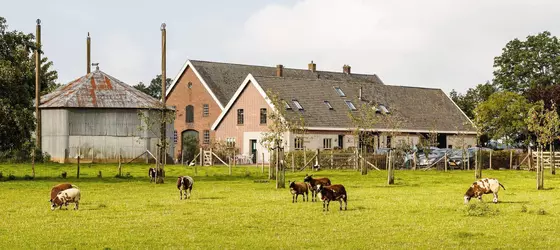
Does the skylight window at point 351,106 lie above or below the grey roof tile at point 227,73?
below

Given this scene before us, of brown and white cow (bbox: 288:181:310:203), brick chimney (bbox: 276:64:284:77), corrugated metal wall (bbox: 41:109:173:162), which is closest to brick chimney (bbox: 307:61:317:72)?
brick chimney (bbox: 276:64:284:77)

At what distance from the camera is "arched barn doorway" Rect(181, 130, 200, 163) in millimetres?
97275

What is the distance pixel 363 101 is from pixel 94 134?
27133 millimetres

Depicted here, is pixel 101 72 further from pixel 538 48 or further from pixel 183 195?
pixel 538 48

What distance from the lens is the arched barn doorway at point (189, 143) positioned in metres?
97.3

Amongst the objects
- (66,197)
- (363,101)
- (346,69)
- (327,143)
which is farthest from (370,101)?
(66,197)

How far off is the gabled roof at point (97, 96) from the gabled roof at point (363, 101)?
9.82m

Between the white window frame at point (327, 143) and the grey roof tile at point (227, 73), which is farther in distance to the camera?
the grey roof tile at point (227, 73)

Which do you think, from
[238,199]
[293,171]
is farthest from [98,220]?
[293,171]

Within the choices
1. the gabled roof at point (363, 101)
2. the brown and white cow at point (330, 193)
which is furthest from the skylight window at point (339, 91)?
the brown and white cow at point (330, 193)

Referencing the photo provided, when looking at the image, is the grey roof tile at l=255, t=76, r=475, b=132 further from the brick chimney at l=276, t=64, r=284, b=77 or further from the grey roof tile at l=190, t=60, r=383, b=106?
the brick chimney at l=276, t=64, r=284, b=77

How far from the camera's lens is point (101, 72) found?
298 feet

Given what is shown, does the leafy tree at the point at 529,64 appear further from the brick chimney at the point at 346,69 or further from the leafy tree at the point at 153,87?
the leafy tree at the point at 153,87

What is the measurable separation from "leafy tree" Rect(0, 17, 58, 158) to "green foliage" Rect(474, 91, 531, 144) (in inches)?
2277
